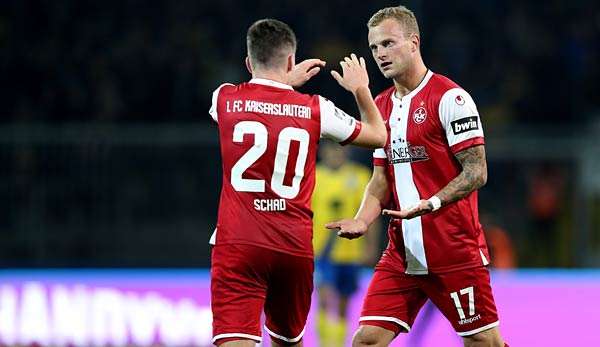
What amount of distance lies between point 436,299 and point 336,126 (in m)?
1.03

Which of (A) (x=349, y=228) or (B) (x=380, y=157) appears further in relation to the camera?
(B) (x=380, y=157)

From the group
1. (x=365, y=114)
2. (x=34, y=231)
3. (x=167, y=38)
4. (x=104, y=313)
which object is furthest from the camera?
(x=167, y=38)

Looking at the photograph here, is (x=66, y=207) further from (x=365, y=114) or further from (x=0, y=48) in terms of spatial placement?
(x=365, y=114)

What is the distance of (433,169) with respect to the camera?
213 inches

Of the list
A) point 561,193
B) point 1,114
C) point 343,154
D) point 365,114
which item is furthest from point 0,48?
point 365,114

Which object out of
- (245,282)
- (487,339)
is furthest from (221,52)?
(245,282)

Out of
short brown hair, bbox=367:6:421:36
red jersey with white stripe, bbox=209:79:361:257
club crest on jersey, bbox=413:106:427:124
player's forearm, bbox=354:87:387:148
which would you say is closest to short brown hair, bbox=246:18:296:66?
red jersey with white stripe, bbox=209:79:361:257

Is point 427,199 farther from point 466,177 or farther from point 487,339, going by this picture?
point 487,339

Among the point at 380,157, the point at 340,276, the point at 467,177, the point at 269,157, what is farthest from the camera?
the point at 340,276

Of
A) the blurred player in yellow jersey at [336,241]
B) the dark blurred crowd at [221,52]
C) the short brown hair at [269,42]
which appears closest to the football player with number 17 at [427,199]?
the short brown hair at [269,42]

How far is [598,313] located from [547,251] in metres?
2.32

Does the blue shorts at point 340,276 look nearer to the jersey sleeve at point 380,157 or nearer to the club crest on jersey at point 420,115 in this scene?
the jersey sleeve at point 380,157

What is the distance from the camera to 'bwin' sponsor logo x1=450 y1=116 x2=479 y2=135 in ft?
17.3

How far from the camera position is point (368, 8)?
14180 millimetres
